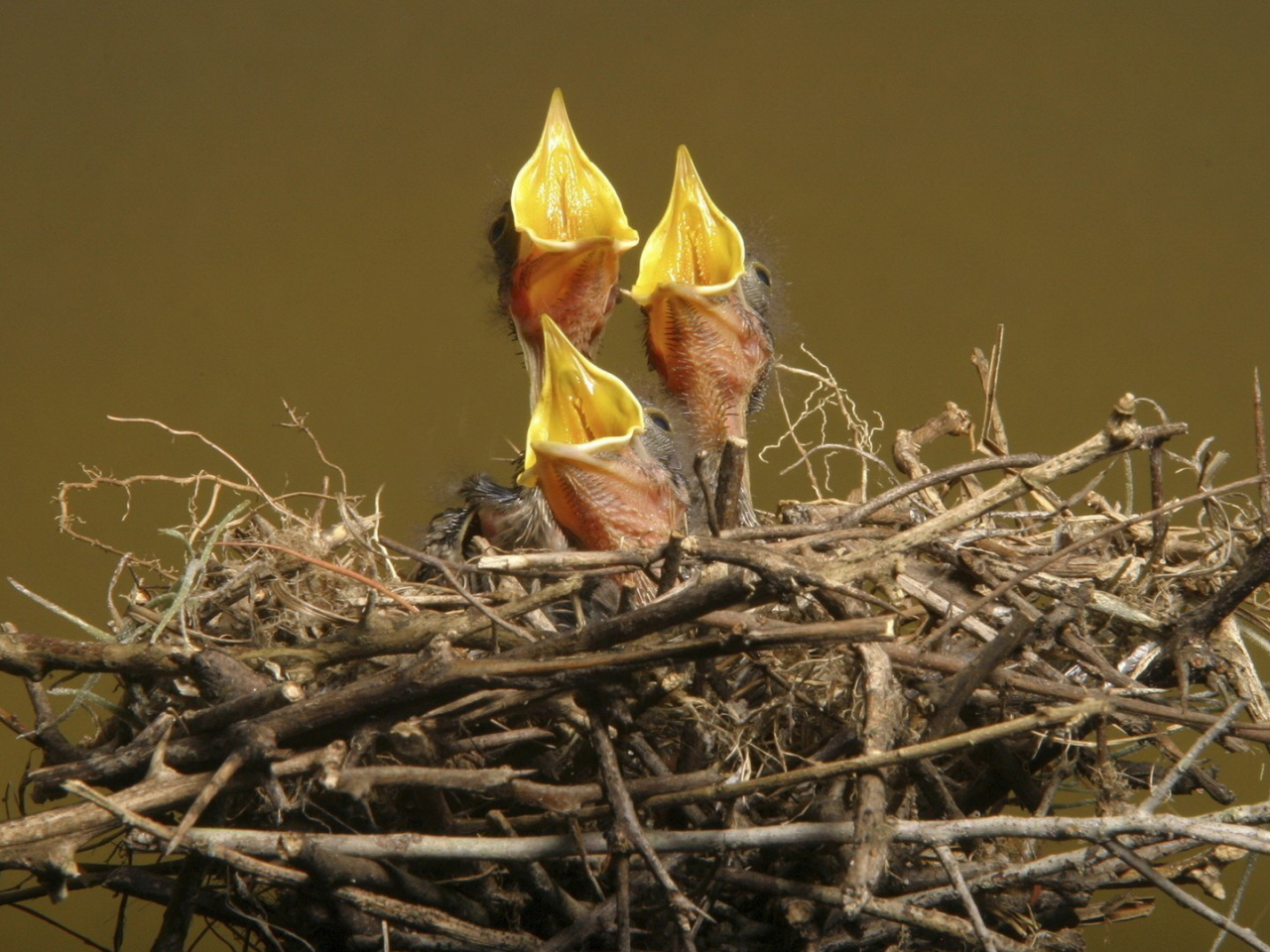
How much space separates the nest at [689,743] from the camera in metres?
0.56

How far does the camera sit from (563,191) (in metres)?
0.94

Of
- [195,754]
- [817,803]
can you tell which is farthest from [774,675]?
[195,754]

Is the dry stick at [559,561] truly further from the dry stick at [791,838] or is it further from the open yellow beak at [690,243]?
the open yellow beak at [690,243]

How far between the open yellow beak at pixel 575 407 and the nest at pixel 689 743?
0.32ft

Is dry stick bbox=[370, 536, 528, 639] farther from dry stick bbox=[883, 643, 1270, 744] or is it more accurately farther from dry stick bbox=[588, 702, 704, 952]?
dry stick bbox=[883, 643, 1270, 744]

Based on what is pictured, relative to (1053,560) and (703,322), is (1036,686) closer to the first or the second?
(1053,560)

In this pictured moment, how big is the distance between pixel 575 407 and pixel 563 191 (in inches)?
7.9

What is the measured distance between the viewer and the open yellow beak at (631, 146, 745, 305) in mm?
945

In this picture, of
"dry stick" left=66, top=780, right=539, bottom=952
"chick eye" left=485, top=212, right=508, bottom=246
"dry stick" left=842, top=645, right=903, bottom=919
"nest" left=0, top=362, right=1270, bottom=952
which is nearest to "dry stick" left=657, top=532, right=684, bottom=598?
"nest" left=0, top=362, right=1270, bottom=952

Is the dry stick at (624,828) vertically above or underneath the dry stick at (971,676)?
underneath

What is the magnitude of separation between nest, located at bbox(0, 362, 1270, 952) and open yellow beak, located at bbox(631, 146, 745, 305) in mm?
284

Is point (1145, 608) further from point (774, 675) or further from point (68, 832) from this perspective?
point (68, 832)

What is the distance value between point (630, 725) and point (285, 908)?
233 millimetres

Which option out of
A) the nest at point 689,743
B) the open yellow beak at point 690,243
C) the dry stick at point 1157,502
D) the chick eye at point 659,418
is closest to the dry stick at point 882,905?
the nest at point 689,743
